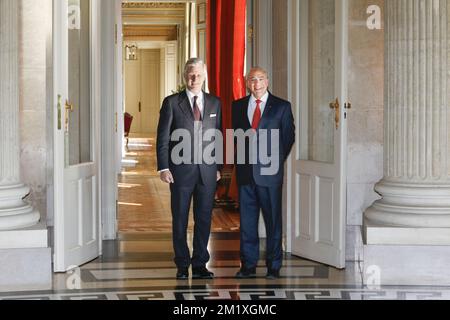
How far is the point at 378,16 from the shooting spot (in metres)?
7.53

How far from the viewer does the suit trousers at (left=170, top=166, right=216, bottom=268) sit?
6.77 metres

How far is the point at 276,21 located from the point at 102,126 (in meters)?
1.87

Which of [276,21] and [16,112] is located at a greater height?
[276,21]

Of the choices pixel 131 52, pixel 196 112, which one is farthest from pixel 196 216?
pixel 131 52

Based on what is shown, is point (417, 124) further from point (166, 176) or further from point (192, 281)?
point (192, 281)

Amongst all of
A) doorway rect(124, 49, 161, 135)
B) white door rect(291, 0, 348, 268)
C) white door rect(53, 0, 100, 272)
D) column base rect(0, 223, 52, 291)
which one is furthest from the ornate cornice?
column base rect(0, 223, 52, 291)

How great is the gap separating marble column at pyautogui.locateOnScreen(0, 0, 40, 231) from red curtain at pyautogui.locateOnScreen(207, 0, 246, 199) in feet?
16.0

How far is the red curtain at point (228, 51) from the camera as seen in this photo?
11625 millimetres

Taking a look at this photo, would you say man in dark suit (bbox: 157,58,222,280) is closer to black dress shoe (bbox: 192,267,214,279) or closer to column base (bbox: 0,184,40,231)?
black dress shoe (bbox: 192,267,214,279)

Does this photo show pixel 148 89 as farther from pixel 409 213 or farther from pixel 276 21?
pixel 409 213

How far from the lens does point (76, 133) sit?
7.52 meters

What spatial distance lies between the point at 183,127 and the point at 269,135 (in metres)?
0.63
